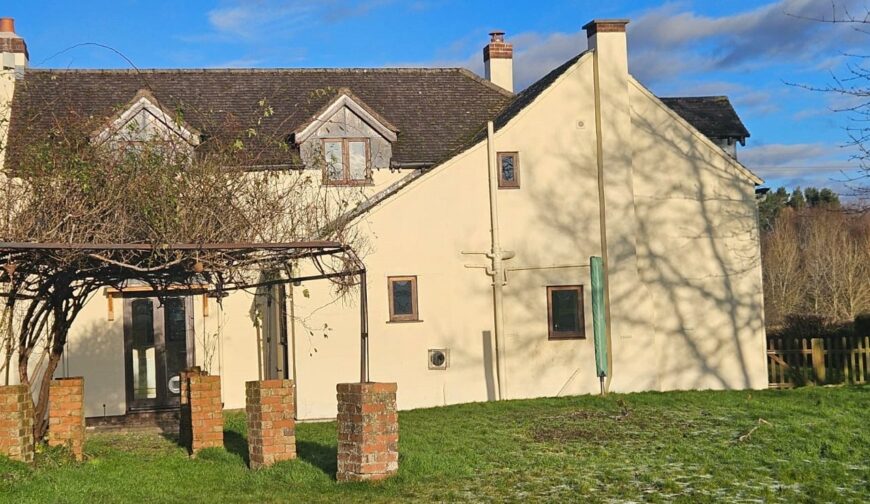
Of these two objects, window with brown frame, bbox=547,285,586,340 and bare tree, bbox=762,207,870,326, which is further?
bare tree, bbox=762,207,870,326

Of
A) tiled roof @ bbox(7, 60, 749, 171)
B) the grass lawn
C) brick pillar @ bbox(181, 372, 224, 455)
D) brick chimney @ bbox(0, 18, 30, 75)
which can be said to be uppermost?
brick chimney @ bbox(0, 18, 30, 75)

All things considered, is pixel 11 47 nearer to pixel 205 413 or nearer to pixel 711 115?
pixel 205 413

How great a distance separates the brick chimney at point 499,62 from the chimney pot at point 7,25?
11788 millimetres

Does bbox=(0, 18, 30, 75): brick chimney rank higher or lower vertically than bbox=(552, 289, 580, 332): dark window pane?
higher

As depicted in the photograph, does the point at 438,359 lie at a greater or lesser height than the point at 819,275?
lesser

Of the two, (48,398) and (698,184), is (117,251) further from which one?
(698,184)

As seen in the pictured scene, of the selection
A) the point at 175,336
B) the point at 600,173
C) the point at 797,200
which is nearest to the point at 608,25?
the point at 600,173

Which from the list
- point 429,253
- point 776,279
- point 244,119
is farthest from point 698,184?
point 776,279

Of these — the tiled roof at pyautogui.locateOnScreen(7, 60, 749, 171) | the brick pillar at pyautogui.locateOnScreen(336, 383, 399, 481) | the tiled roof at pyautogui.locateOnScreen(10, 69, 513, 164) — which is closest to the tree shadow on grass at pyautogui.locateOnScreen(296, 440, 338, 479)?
the brick pillar at pyautogui.locateOnScreen(336, 383, 399, 481)

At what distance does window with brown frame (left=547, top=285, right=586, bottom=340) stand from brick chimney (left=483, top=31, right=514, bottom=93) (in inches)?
317

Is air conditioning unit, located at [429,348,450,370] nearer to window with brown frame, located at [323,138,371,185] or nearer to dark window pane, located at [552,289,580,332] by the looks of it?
dark window pane, located at [552,289,580,332]

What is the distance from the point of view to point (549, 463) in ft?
41.8

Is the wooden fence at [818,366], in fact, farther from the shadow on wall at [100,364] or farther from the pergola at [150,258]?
the shadow on wall at [100,364]

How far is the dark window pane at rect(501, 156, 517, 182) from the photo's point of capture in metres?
22.2
